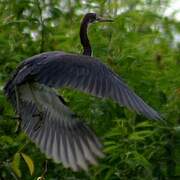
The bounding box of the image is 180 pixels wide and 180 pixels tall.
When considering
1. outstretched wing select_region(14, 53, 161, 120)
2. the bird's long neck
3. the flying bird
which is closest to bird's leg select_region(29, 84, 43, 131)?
the flying bird

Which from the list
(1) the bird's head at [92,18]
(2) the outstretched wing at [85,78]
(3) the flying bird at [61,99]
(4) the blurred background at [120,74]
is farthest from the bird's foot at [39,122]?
(1) the bird's head at [92,18]

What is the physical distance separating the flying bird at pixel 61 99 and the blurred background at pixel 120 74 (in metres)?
0.22

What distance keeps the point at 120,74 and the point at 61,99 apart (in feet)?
3.18

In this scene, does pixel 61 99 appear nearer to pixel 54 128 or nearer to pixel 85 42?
pixel 54 128

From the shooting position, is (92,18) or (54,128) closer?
(54,128)

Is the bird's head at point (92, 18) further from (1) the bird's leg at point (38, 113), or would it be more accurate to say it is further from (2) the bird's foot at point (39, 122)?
(2) the bird's foot at point (39, 122)

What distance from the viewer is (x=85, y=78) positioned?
17.8 feet

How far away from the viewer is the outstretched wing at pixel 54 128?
5414 mm

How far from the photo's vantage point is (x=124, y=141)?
638 cm


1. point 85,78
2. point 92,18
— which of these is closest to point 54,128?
point 85,78

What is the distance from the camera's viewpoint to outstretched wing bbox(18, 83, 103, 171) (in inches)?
213

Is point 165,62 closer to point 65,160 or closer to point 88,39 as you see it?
point 88,39

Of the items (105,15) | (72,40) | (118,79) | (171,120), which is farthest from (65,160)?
(105,15)

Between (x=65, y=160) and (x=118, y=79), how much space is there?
24.1 inches
